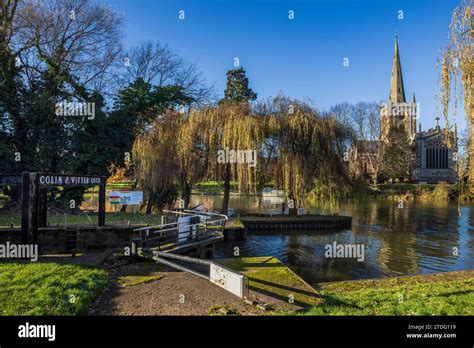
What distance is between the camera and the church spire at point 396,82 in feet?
252

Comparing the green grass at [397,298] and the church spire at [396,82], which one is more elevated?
the church spire at [396,82]

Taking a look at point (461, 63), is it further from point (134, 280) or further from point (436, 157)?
point (436, 157)

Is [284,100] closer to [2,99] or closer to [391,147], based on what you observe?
[2,99]

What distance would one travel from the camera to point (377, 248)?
50.9ft

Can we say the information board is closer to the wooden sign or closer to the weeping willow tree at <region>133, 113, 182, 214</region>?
the weeping willow tree at <region>133, 113, 182, 214</region>

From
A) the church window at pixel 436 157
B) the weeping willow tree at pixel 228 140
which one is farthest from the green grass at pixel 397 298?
the church window at pixel 436 157

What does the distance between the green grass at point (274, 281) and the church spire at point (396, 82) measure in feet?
260

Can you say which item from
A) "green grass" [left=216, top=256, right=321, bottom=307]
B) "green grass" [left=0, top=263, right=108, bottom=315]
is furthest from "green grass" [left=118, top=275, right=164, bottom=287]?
"green grass" [left=216, top=256, right=321, bottom=307]

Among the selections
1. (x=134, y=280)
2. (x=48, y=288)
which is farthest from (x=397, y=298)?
(x=48, y=288)

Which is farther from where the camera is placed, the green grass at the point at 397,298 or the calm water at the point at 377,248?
the calm water at the point at 377,248

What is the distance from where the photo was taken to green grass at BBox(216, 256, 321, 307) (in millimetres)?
6465

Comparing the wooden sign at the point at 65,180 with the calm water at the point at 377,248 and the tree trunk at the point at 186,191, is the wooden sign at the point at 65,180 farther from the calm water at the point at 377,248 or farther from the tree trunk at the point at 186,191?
the tree trunk at the point at 186,191
